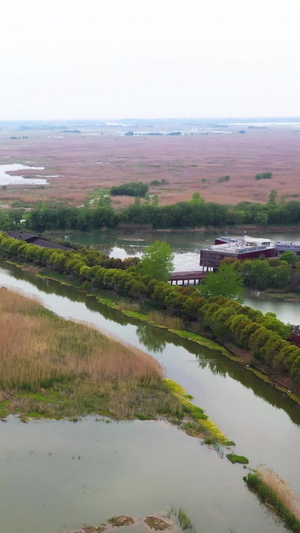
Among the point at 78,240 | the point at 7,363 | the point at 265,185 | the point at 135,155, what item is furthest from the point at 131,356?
the point at 135,155

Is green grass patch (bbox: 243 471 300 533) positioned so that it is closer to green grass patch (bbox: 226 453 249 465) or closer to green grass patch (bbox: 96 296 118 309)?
green grass patch (bbox: 226 453 249 465)

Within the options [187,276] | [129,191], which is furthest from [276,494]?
[129,191]

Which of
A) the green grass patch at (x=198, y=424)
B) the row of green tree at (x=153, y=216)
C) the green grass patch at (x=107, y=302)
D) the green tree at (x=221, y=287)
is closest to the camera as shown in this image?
the green grass patch at (x=198, y=424)

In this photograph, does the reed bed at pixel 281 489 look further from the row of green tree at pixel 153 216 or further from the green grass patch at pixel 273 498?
the row of green tree at pixel 153 216

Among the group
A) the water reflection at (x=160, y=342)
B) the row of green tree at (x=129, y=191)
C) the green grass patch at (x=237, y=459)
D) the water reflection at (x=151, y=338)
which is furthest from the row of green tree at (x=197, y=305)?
the row of green tree at (x=129, y=191)

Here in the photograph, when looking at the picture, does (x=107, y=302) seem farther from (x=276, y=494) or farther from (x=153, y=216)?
(x=153, y=216)

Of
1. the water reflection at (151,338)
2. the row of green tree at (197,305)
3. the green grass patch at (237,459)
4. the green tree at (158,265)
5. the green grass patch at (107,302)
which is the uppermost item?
the green tree at (158,265)
